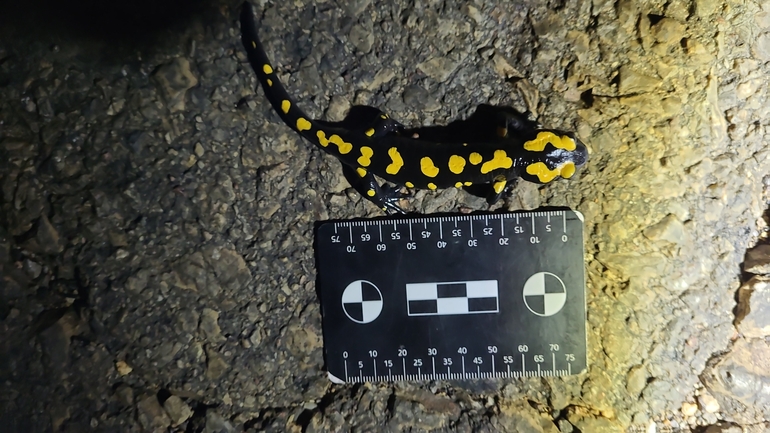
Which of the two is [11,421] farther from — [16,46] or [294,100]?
[294,100]

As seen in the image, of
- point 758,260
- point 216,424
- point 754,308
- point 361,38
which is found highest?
point 361,38

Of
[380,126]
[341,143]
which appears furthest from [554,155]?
[341,143]

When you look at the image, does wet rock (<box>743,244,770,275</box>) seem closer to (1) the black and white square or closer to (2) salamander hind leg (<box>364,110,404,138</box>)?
(1) the black and white square

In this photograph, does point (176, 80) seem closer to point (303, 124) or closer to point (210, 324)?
point (303, 124)

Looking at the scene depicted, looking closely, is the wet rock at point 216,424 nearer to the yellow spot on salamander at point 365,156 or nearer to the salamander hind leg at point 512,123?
the yellow spot on salamander at point 365,156

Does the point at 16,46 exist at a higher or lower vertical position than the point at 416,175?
higher

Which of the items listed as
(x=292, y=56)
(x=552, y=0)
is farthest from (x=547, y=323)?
(x=292, y=56)
